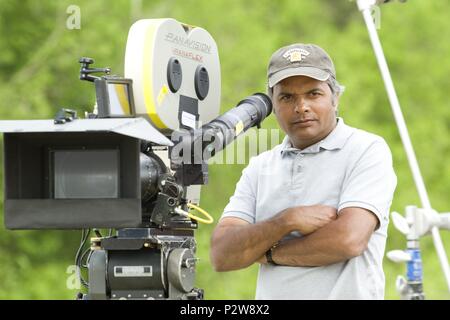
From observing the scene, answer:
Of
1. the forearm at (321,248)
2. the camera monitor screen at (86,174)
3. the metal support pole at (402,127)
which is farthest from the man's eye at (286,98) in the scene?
the camera monitor screen at (86,174)

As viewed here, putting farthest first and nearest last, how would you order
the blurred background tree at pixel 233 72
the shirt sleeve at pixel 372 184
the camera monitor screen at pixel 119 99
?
the blurred background tree at pixel 233 72 < the camera monitor screen at pixel 119 99 < the shirt sleeve at pixel 372 184

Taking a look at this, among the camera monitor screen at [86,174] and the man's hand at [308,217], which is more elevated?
the camera monitor screen at [86,174]

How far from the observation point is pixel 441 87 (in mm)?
19453

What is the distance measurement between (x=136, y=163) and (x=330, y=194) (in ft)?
2.29

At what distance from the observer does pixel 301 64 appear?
477 cm

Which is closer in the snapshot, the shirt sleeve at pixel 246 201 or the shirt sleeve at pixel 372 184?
the shirt sleeve at pixel 372 184

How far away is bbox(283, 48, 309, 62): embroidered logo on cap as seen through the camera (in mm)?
4781

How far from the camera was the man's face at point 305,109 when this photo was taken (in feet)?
15.7

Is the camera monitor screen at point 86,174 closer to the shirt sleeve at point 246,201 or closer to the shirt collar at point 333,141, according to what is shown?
the shirt sleeve at point 246,201

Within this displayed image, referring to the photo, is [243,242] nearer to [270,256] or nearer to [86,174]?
[270,256]

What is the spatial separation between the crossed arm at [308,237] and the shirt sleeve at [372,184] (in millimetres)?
31

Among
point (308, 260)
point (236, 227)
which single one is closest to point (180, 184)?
point (236, 227)

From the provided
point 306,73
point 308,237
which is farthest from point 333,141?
point 308,237
